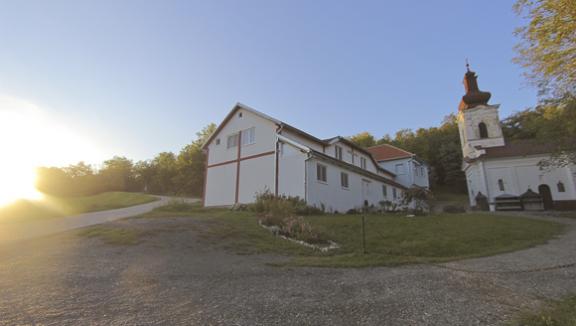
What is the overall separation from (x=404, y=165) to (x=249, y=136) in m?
20.2

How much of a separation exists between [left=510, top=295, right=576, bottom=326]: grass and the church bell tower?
99.2 feet

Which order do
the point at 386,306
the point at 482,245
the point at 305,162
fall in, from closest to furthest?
the point at 386,306
the point at 482,245
the point at 305,162

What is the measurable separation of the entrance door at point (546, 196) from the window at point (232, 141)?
26435 mm

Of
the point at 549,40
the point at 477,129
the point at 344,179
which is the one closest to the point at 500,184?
the point at 477,129

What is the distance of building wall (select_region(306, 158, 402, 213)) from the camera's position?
53.8 ft

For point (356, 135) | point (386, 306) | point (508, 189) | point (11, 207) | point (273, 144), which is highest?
point (356, 135)

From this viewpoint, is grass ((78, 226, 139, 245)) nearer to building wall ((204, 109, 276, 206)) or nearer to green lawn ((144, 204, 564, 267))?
green lawn ((144, 204, 564, 267))

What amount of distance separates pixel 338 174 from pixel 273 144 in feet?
15.7

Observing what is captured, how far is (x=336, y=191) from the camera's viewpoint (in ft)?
59.3

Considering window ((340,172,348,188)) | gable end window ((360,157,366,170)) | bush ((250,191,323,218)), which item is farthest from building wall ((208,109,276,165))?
gable end window ((360,157,366,170))

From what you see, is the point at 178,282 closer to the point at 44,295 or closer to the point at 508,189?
the point at 44,295

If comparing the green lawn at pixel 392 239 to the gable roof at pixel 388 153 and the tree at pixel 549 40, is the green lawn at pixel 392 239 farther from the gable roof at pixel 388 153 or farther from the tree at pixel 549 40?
the gable roof at pixel 388 153

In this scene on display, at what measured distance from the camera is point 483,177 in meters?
26.4

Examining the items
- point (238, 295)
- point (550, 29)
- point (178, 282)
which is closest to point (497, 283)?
point (238, 295)
